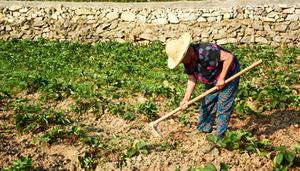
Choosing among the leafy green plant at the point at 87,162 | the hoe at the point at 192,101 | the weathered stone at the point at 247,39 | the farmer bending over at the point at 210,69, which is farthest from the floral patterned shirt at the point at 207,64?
the weathered stone at the point at 247,39

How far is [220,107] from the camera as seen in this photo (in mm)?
5734

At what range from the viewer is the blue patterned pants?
18.4 feet

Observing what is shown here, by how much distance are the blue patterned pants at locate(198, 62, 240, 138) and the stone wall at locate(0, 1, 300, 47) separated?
305 inches

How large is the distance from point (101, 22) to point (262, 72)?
654 cm

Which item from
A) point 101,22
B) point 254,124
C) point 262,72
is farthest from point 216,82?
point 101,22

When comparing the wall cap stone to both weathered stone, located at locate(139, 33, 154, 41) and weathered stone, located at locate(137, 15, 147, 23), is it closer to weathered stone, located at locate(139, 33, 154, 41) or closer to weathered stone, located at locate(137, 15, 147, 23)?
weathered stone, located at locate(137, 15, 147, 23)

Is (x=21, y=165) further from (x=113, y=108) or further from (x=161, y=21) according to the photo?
(x=161, y=21)

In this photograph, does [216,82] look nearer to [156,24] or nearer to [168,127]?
[168,127]

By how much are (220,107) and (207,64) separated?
0.73 m

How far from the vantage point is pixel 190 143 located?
6016 mm

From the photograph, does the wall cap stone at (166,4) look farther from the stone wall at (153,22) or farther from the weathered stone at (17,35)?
the weathered stone at (17,35)

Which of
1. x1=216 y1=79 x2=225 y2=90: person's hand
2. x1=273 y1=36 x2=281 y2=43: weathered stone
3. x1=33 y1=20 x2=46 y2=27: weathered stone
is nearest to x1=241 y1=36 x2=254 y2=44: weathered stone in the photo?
x1=273 y1=36 x2=281 y2=43: weathered stone

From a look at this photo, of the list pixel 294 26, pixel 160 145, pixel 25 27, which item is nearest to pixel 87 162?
pixel 160 145

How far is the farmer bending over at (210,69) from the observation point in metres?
5.20
